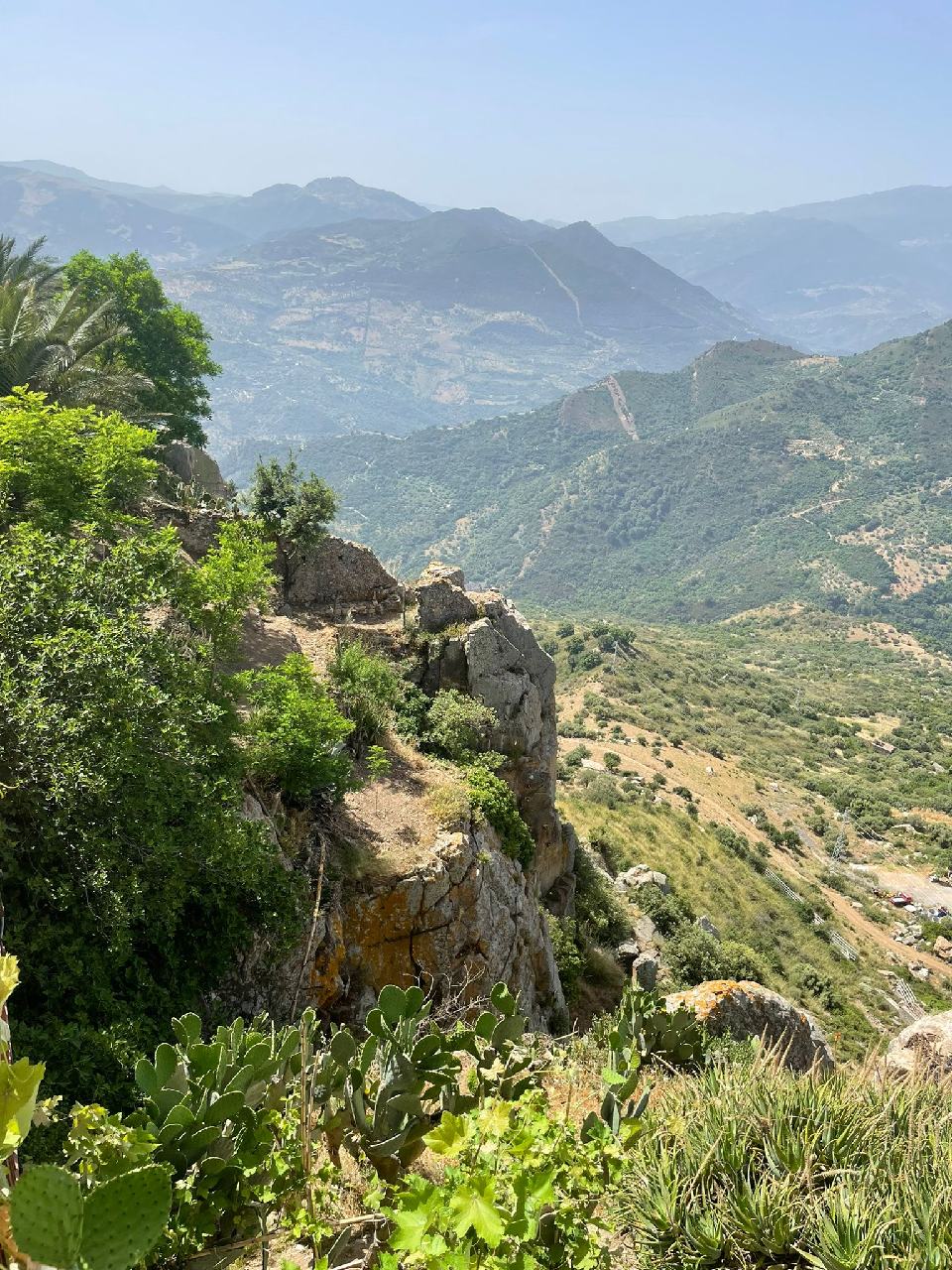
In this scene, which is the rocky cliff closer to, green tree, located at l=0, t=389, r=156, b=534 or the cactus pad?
the cactus pad

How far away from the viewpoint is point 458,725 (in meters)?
17.9

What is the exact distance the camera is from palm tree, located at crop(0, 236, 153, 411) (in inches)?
735

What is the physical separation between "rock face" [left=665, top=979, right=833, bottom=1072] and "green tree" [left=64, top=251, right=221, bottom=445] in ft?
80.5

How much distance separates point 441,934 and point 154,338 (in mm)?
25622

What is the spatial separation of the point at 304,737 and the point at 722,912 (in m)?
25.2

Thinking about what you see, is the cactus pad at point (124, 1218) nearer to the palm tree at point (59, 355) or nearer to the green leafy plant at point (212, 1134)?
the green leafy plant at point (212, 1134)

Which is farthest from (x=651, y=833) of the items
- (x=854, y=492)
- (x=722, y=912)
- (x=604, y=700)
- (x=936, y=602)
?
(x=854, y=492)

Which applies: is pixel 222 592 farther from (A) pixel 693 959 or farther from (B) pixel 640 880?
(B) pixel 640 880

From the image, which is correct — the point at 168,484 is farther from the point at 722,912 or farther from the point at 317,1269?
the point at 722,912

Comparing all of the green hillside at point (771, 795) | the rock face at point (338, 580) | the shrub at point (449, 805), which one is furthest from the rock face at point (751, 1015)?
the rock face at point (338, 580)

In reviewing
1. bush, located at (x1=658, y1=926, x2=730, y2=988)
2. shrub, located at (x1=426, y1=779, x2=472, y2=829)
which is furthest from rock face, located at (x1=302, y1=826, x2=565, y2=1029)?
bush, located at (x1=658, y1=926, x2=730, y2=988)

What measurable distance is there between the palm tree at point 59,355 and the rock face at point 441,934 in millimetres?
15166

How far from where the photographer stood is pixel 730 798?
47875mm

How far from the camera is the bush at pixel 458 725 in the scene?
1762cm
